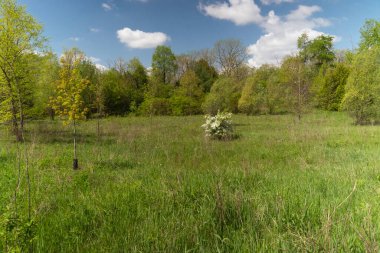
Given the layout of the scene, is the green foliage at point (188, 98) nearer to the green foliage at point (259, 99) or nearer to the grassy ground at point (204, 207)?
the green foliage at point (259, 99)

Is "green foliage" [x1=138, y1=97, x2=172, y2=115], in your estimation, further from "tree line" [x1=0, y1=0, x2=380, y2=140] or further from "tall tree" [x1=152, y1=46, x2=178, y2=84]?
"tall tree" [x1=152, y1=46, x2=178, y2=84]

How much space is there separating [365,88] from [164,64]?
4757 cm

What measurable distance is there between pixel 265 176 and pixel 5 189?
7.22 metres

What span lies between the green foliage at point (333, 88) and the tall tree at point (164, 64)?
3522cm

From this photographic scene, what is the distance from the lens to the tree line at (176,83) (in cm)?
1586

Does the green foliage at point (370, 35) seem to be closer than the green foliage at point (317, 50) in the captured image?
Yes

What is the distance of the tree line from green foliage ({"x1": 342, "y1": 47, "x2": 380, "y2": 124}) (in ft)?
0.26

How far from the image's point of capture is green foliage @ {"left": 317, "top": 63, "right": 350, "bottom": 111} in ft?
139

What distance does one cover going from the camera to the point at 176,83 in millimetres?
64312

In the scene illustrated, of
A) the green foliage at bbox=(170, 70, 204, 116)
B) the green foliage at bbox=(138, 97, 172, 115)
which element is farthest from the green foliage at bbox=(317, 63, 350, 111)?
the green foliage at bbox=(138, 97, 172, 115)

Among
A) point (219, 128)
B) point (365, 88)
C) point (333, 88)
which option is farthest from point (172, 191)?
point (333, 88)

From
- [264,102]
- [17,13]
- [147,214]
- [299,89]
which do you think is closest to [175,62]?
[264,102]

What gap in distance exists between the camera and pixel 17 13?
17.0 metres

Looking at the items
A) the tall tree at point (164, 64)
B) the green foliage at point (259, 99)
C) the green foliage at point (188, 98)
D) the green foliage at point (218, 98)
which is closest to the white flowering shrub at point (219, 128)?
the green foliage at point (218, 98)
